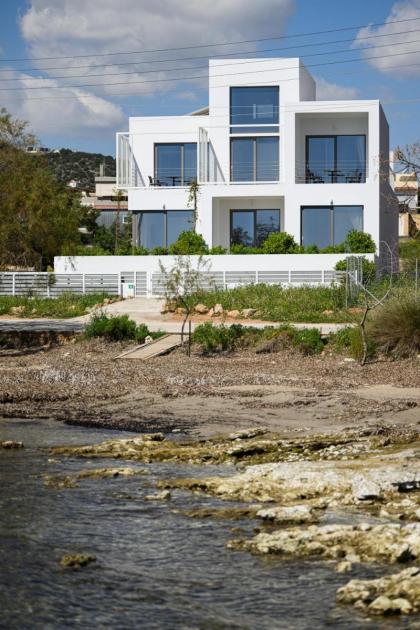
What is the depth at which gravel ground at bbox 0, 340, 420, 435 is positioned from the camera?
17.6 metres

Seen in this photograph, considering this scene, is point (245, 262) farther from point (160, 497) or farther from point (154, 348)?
point (160, 497)

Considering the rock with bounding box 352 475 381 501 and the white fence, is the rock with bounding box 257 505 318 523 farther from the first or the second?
the white fence

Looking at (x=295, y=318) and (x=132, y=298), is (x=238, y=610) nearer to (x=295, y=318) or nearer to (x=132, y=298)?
(x=295, y=318)

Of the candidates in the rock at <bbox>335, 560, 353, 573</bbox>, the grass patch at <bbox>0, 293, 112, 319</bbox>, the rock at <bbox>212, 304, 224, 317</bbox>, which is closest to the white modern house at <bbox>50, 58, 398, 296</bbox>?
the grass patch at <bbox>0, 293, 112, 319</bbox>

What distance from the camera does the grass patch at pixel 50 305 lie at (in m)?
39.7

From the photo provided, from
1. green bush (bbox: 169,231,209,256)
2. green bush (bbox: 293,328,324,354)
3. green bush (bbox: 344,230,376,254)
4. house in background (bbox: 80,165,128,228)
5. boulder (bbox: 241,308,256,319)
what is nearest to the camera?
green bush (bbox: 293,328,324,354)

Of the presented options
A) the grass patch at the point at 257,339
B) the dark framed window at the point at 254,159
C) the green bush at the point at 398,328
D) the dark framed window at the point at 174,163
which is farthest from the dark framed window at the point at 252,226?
the green bush at the point at 398,328

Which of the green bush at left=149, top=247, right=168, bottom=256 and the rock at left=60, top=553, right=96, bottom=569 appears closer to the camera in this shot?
the rock at left=60, top=553, right=96, bottom=569

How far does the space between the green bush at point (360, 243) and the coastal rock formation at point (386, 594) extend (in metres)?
38.2

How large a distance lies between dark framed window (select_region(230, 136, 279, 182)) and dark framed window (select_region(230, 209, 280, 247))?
1.73m

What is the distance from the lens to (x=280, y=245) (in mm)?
46094

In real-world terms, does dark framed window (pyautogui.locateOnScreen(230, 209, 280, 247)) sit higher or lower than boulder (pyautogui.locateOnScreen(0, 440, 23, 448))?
higher

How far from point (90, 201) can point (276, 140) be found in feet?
206

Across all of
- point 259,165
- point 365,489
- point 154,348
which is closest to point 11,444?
point 365,489
